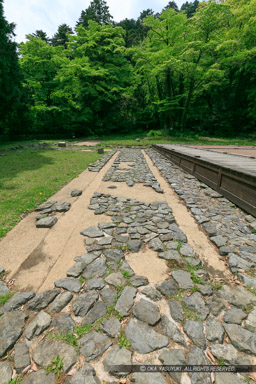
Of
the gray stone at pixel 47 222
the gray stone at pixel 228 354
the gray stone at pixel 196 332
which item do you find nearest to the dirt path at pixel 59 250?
the gray stone at pixel 47 222

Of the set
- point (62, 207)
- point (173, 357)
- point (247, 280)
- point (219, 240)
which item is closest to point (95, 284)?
point (173, 357)

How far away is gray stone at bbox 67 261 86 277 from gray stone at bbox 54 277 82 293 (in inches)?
2.7

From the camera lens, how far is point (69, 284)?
73.9 inches

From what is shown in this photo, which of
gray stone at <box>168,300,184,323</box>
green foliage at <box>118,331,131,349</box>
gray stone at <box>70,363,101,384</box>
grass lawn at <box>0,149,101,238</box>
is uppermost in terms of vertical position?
grass lawn at <box>0,149,101,238</box>

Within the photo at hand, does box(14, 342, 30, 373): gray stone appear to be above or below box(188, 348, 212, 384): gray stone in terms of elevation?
above

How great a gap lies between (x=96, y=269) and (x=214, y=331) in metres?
1.30

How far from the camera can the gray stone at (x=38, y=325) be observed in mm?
1397

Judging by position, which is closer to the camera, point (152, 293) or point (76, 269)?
point (152, 293)

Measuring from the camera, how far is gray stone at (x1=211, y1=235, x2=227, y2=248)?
2539mm

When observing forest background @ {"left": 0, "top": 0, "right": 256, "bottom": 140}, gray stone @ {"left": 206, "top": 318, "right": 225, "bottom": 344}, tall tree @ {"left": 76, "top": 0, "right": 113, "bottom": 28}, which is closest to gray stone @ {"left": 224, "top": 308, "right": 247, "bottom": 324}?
gray stone @ {"left": 206, "top": 318, "right": 225, "bottom": 344}

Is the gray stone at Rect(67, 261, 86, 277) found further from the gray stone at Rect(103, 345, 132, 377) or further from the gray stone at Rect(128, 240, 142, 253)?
the gray stone at Rect(103, 345, 132, 377)

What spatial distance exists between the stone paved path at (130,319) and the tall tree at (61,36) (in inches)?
1936

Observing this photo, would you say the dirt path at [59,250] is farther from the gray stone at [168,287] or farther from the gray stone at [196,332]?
the gray stone at [196,332]

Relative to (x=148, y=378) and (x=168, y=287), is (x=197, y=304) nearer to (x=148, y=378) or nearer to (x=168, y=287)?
(x=168, y=287)
